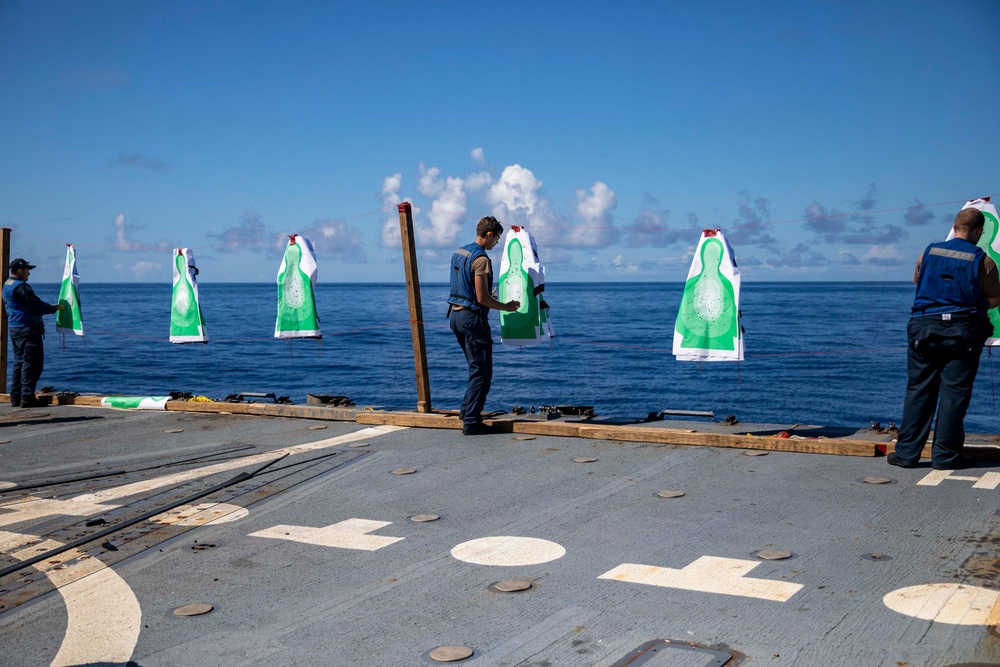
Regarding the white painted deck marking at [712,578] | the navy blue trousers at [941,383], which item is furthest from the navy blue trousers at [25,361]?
the navy blue trousers at [941,383]

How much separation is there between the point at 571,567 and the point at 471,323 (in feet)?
14.3

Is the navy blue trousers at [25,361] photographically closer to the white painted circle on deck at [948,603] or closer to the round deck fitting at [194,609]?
the round deck fitting at [194,609]

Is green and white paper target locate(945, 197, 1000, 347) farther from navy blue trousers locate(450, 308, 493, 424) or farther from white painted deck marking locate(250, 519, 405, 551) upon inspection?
white painted deck marking locate(250, 519, 405, 551)

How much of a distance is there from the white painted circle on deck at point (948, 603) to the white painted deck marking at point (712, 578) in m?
0.48

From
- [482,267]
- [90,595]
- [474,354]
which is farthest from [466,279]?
[90,595]

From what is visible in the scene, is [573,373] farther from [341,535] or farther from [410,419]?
[341,535]

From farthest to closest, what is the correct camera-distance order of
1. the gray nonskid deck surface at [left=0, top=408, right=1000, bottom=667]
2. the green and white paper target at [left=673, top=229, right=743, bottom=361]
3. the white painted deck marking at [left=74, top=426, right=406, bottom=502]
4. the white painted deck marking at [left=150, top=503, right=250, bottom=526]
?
1. the green and white paper target at [left=673, top=229, right=743, bottom=361]
2. the white painted deck marking at [left=74, top=426, right=406, bottom=502]
3. the white painted deck marking at [left=150, top=503, right=250, bottom=526]
4. the gray nonskid deck surface at [left=0, top=408, right=1000, bottom=667]

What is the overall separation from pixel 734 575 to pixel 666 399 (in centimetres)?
2253

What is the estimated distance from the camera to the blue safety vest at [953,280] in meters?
6.66

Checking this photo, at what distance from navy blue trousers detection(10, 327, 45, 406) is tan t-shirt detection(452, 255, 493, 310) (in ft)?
21.8

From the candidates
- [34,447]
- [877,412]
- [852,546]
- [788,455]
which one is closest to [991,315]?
[788,455]

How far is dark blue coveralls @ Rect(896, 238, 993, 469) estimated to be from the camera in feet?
21.8

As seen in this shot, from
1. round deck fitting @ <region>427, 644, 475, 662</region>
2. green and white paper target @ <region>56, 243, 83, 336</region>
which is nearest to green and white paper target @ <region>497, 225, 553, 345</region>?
round deck fitting @ <region>427, 644, 475, 662</region>

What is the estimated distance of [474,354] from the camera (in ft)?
29.3
